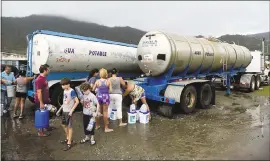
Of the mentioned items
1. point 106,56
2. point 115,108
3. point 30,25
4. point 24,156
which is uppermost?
point 30,25

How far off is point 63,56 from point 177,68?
4207 millimetres

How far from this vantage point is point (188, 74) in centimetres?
1055

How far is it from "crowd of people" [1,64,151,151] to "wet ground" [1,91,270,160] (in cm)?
34

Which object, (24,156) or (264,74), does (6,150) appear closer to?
(24,156)

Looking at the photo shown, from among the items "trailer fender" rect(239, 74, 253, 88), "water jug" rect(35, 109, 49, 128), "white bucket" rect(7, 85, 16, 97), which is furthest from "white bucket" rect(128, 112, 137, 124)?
"trailer fender" rect(239, 74, 253, 88)

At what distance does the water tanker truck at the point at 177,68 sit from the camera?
8828 millimetres

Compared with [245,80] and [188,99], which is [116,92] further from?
[245,80]

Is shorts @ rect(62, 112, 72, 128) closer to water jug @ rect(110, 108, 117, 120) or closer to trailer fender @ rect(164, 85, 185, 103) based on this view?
water jug @ rect(110, 108, 117, 120)

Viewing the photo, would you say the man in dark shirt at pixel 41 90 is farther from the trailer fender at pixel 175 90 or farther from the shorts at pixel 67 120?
the trailer fender at pixel 175 90

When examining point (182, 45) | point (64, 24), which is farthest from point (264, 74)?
point (64, 24)

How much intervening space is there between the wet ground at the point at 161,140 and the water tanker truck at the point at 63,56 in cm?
153

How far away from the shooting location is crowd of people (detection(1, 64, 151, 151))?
223 inches

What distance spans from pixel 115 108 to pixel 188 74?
13.5ft

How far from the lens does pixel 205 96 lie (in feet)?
33.8
